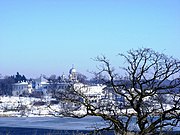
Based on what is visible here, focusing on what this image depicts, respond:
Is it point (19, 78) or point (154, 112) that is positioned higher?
point (19, 78)

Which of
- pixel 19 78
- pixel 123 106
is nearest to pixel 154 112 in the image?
pixel 123 106

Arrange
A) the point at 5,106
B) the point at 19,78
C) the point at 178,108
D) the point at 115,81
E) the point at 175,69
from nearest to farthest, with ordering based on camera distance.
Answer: the point at 178,108 → the point at 175,69 → the point at 115,81 → the point at 5,106 → the point at 19,78

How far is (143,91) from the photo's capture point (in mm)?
4211

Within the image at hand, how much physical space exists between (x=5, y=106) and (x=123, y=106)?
4231cm

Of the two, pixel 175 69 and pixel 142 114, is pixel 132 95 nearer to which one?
pixel 142 114

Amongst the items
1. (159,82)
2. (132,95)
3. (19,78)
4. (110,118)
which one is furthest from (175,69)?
(19,78)

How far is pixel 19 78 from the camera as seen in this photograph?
245 ft

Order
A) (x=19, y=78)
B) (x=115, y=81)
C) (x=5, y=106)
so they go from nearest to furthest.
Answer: (x=115, y=81), (x=5, y=106), (x=19, y=78)

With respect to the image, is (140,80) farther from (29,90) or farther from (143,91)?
(29,90)

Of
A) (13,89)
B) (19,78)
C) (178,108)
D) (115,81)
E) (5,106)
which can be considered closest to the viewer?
(178,108)

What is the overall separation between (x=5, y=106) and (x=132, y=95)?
42.8m

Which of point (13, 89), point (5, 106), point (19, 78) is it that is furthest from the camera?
point (19, 78)

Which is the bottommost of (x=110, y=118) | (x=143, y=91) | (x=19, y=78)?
(x=110, y=118)

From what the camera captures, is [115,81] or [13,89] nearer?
[115,81]
